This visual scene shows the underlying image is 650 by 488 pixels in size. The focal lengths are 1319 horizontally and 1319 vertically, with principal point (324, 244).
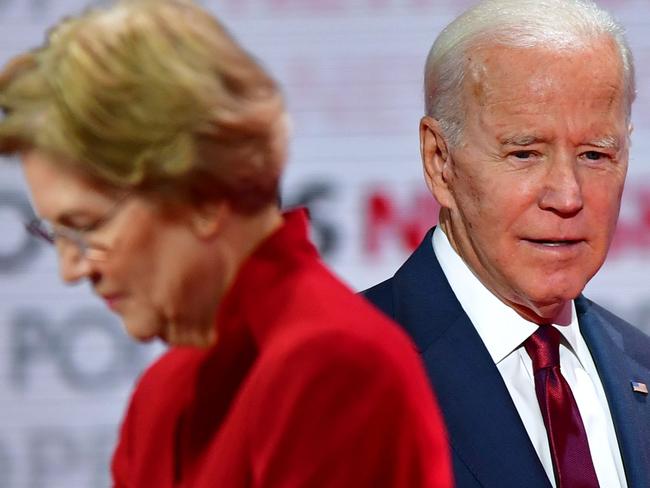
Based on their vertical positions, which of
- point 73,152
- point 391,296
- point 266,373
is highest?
point 73,152

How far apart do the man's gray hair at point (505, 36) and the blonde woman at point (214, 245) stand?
3.42ft

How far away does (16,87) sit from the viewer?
112 centimetres

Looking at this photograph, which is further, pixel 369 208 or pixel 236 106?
pixel 369 208

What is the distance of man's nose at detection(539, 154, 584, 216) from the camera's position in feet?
6.78

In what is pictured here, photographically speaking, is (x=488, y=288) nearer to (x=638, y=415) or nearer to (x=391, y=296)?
(x=391, y=296)

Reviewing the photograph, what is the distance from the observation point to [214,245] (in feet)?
3.74

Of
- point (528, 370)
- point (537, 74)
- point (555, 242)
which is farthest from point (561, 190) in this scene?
point (528, 370)

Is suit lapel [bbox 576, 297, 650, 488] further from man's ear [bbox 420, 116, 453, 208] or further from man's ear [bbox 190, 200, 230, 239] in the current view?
man's ear [bbox 190, 200, 230, 239]

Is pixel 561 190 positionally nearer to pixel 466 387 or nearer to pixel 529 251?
pixel 529 251

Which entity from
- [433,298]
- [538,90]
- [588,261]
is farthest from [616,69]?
[433,298]

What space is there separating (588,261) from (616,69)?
1.07 ft

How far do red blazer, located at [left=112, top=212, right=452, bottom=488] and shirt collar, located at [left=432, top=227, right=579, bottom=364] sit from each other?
3.14ft

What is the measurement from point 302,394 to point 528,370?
110cm

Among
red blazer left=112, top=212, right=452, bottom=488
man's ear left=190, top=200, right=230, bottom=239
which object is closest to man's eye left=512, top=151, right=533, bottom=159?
red blazer left=112, top=212, right=452, bottom=488
